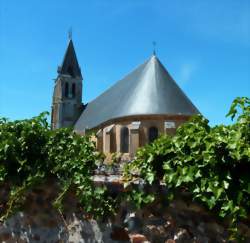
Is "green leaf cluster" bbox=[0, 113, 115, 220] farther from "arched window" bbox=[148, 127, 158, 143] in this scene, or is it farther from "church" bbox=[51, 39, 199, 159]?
"arched window" bbox=[148, 127, 158, 143]

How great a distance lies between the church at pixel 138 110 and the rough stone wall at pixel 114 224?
20763 millimetres

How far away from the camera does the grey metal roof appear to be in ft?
102

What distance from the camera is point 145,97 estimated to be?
32.1 metres

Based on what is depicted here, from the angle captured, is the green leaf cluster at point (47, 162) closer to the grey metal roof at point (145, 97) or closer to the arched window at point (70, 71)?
the grey metal roof at point (145, 97)

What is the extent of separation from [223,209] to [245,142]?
58cm

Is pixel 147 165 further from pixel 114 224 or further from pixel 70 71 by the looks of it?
pixel 70 71

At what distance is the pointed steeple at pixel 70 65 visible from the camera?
47019 mm

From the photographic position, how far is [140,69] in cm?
A: 3681

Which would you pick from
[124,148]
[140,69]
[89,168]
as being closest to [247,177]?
[89,168]

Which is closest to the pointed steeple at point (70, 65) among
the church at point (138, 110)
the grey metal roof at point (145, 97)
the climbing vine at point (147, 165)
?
the church at point (138, 110)

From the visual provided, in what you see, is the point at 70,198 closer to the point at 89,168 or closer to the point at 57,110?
the point at 89,168

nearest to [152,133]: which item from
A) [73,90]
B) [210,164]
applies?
[73,90]

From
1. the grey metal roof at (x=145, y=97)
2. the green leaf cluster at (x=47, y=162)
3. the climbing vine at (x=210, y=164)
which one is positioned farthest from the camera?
the grey metal roof at (x=145, y=97)

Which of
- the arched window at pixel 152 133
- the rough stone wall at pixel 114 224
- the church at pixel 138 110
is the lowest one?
the rough stone wall at pixel 114 224
